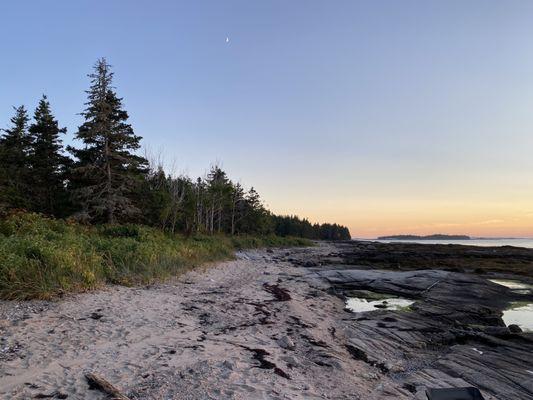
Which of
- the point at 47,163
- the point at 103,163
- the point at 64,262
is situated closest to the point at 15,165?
the point at 47,163

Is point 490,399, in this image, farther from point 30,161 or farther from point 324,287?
point 30,161

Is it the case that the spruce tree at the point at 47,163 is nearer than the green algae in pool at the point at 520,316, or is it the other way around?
the green algae in pool at the point at 520,316

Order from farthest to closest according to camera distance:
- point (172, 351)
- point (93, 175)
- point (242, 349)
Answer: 1. point (93, 175)
2. point (242, 349)
3. point (172, 351)

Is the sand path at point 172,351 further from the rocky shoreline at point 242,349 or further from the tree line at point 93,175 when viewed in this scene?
the tree line at point 93,175

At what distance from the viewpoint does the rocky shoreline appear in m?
5.20

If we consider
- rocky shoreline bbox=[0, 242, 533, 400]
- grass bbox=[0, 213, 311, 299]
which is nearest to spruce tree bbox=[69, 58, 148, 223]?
grass bbox=[0, 213, 311, 299]

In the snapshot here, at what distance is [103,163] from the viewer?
32.2 metres

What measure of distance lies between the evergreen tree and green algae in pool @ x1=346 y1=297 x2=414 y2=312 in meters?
23.4

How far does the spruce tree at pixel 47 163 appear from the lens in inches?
1382

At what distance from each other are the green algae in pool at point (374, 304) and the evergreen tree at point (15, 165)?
2343cm

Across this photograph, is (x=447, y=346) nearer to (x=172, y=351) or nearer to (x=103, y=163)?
(x=172, y=351)

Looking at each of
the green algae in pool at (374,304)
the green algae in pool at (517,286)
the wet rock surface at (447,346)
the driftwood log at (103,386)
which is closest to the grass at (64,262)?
the driftwood log at (103,386)

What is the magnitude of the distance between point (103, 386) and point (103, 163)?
3059cm

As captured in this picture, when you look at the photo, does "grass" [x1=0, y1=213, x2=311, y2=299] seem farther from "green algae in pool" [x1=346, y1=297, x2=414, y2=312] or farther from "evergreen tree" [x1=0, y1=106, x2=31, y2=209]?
"evergreen tree" [x1=0, y1=106, x2=31, y2=209]
